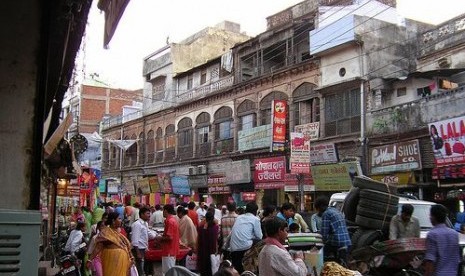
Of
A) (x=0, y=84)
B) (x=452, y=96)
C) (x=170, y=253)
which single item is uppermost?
(x=452, y=96)

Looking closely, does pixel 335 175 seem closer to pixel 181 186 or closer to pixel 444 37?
pixel 444 37

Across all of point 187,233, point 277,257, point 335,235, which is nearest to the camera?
point 277,257

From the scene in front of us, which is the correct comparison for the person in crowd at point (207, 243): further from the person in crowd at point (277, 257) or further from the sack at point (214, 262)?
the person in crowd at point (277, 257)

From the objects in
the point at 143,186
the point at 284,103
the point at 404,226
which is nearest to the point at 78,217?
the point at 404,226

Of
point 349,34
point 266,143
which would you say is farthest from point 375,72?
point 266,143

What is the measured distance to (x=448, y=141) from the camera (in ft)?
59.4

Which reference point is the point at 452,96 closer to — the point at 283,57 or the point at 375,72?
the point at 375,72

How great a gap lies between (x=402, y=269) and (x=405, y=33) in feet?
66.4

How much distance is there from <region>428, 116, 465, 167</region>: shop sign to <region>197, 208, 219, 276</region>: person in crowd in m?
11.1

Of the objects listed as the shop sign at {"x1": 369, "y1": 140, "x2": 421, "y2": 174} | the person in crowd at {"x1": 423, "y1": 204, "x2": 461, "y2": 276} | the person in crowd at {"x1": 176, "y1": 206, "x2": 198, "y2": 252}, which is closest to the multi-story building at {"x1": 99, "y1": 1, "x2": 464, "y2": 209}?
the shop sign at {"x1": 369, "y1": 140, "x2": 421, "y2": 174}

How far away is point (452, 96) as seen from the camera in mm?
18703

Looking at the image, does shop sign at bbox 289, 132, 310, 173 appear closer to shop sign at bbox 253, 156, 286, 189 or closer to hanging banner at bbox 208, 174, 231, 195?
shop sign at bbox 253, 156, 286, 189

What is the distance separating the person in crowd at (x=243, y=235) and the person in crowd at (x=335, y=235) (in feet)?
5.49

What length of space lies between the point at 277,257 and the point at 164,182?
34.3 meters
